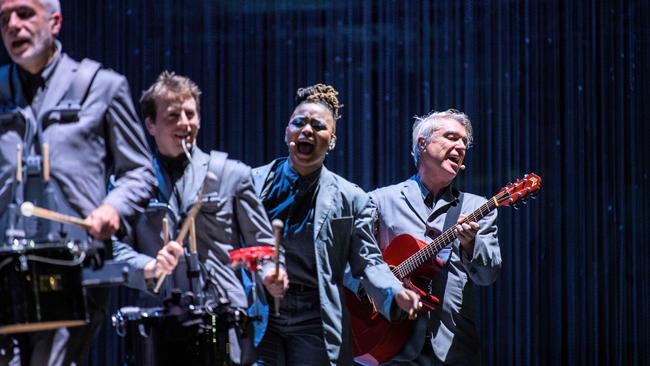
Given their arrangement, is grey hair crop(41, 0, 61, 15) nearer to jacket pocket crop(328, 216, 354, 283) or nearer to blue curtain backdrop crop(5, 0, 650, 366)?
jacket pocket crop(328, 216, 354, 283)

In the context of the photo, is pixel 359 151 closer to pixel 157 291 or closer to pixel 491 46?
pixel 491 46

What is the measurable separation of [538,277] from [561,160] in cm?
69

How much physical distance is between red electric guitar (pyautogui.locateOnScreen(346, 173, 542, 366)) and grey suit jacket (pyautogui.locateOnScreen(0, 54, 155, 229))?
1.83m

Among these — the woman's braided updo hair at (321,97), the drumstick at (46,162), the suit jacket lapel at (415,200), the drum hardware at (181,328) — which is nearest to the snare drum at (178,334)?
the drum hardware at (181,328)

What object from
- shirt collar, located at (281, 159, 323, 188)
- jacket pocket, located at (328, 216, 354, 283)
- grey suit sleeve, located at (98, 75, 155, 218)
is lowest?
jacket pocket, located at (328, 216, 354, 283)

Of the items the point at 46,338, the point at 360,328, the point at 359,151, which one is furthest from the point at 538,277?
the point at 46,338

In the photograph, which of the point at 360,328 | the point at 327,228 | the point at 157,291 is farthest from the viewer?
the point at 360,328

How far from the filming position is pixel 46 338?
354 centimetres

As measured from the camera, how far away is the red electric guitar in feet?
17.5

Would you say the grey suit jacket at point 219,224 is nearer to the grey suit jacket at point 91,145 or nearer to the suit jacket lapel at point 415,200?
the grey suit jacket at point 91,145

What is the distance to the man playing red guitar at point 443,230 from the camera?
528cm

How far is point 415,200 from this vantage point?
18.2 feet

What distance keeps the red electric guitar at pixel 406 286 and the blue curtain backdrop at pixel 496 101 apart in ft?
4.93

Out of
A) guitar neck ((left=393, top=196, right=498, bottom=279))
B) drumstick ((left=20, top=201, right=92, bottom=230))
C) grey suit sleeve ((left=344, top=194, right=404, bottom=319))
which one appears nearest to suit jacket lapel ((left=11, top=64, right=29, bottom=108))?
drumstick ((left=20, top=201, right=92, bottom=230))
